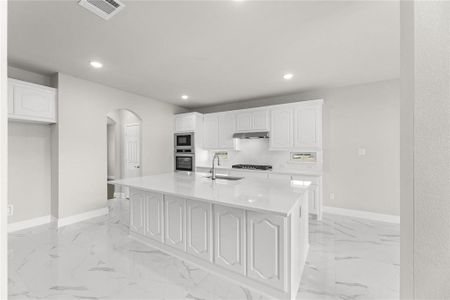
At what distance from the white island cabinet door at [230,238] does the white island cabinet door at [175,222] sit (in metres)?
0.46

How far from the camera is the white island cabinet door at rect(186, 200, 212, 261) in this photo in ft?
6.95

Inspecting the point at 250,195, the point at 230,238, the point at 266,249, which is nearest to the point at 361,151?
the point at 250,195

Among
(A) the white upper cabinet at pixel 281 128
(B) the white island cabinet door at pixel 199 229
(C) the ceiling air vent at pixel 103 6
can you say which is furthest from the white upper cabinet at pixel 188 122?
(C) the ceiling air vent at pixel 103 6

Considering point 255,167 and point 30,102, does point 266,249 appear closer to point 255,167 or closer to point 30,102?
point 255,167

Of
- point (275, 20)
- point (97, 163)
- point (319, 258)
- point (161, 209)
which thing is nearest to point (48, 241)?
point (97, 163)

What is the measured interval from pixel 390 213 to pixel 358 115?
185 centimetres

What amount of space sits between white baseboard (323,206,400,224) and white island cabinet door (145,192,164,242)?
3.29 metres

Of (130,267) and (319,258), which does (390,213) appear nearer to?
(319,258)

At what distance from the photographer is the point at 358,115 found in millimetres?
A: 3879

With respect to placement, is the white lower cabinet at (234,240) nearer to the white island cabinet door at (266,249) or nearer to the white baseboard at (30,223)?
the white island cabinet door at (266,249)

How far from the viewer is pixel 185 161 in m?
5.46

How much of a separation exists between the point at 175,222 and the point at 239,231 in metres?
0.87

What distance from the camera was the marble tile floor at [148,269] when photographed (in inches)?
72.6
